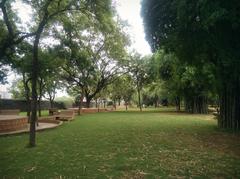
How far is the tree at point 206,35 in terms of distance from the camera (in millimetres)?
8281

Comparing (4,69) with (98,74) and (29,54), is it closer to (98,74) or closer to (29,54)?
(29,54)

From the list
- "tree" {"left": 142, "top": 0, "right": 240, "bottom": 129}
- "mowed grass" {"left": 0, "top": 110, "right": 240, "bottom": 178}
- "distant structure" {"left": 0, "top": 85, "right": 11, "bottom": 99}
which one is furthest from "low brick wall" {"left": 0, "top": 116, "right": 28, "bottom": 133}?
"distant structure" {"left": 0, "top": 85, "right": 11, "bottom": 99}

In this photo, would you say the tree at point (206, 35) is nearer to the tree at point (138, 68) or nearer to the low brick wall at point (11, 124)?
the low brick wall at point (11, 124)

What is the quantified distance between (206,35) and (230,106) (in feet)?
18.1

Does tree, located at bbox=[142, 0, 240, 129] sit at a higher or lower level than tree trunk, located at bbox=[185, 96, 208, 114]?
higher

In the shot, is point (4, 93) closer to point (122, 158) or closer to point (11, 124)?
point (11, 124)

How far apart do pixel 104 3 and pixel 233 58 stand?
5791mm

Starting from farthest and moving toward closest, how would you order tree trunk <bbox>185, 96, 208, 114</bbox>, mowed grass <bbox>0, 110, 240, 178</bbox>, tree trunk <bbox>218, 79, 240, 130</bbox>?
1. tree trunk <bbox>185, 96, 208, 114</bbox>
2. tree trunk <bbox>218, 79, 240, 130</bbox>
3. mowed grass <bbox>0, 110, 240, 178</bbox>

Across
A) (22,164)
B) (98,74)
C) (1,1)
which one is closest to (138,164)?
(22,164)

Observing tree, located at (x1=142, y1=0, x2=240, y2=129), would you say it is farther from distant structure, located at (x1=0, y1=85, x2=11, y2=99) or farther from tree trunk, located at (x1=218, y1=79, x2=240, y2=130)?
distant structure, located at (x1=0, y1=85, x2=11, y2=99)

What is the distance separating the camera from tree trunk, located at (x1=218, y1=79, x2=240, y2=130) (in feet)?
44.5

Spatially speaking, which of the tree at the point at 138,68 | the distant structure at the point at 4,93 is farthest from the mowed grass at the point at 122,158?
the distant structure at the point at 4,93

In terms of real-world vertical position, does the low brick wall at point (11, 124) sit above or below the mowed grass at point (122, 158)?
above

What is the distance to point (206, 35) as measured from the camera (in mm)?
10062
